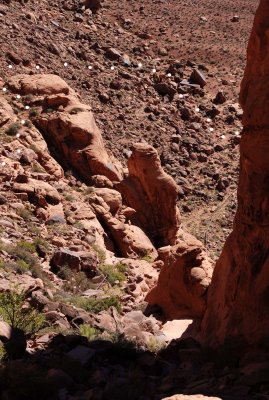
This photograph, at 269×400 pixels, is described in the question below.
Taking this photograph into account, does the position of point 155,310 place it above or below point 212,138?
below

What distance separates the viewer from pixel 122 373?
10461 millimetres

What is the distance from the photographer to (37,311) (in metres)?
13.8

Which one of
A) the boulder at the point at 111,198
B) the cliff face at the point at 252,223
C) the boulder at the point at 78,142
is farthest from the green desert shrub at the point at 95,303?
the boulder at the point at 78,142

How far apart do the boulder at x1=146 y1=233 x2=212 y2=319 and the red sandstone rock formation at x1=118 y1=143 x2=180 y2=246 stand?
948 centimetres

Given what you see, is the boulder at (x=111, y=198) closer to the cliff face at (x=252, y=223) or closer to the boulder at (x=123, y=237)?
the boulder at (x=123, y=237)

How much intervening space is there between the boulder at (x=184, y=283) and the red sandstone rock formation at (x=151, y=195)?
9484 millimetres

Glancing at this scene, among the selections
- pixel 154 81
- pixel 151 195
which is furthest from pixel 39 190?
pixel 154 81

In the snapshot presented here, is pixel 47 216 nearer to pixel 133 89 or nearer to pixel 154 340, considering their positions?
pixel 154 340

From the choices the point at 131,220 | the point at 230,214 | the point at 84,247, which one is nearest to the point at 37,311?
the point at 84,247

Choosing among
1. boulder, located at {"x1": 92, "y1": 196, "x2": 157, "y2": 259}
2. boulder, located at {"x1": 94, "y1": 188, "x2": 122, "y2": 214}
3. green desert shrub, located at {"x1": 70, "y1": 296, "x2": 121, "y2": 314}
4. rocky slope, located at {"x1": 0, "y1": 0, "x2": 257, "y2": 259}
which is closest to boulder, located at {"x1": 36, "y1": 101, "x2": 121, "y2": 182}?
boulder, located at {"x1": 94, "y1": 188, "x2": 122, "y2": 214}

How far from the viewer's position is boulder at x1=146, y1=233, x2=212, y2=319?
16.2 metres

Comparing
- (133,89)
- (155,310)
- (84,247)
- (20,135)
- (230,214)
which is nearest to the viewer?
(155,310)

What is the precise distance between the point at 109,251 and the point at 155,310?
6837 millimetres

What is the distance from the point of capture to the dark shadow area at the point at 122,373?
8.74m
